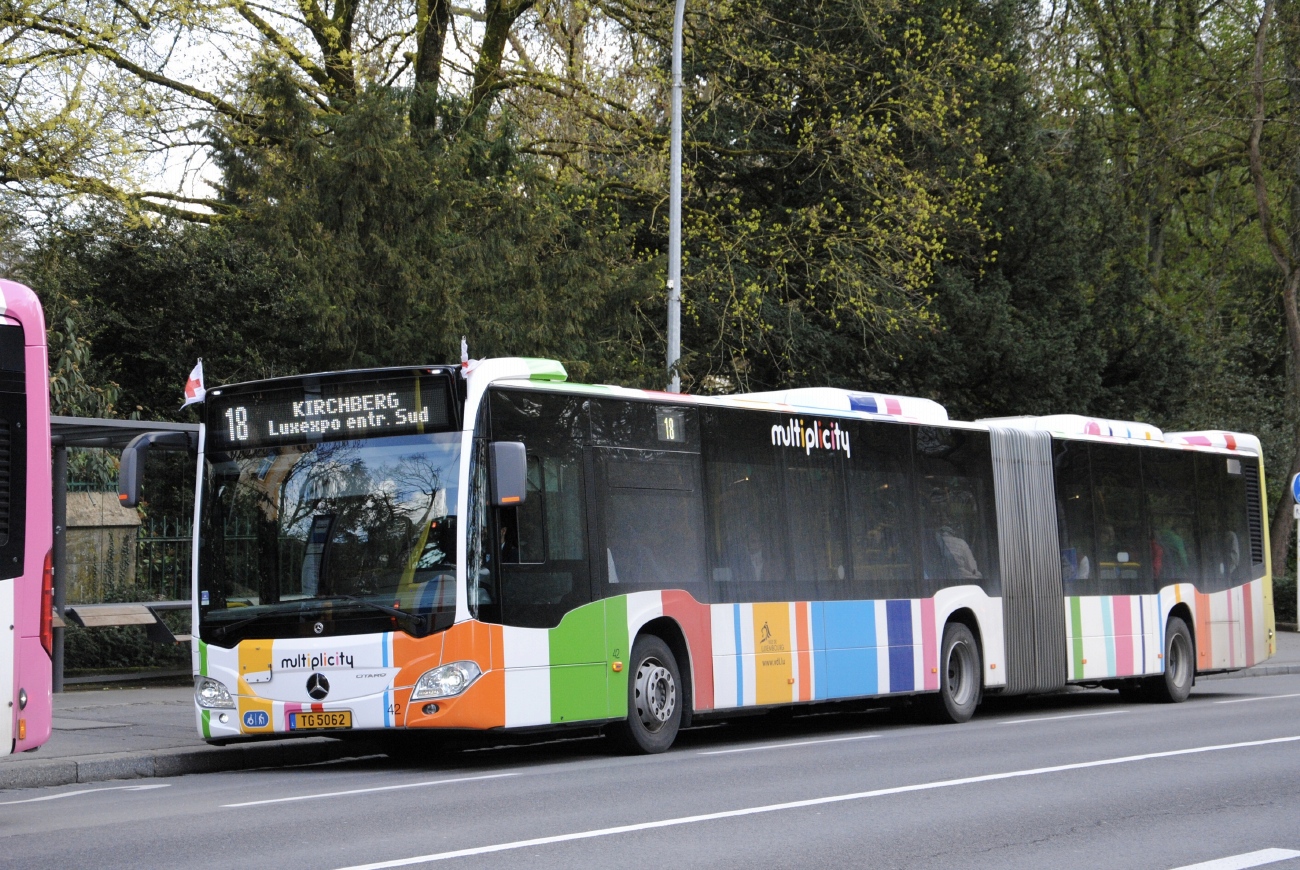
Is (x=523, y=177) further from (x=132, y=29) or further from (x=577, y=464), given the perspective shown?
(x=577, y=464)

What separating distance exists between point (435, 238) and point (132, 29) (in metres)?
5.06

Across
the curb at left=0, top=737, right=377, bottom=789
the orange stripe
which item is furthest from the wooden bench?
the orange stripe

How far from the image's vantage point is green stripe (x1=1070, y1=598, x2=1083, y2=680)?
59.7ft

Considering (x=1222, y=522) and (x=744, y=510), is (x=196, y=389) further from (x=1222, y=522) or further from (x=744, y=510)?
A: (x=1222, y=522)

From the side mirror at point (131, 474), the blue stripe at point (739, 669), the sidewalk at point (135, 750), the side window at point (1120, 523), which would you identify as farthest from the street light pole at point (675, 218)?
the side mirror at point (131, 474)

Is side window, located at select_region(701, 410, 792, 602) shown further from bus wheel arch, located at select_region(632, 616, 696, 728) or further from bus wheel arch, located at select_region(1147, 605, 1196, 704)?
bus wheel arch, located at select_region(1147, 605, 1196, 704)

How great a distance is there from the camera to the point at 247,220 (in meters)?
20.7

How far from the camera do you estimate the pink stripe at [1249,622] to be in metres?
21.3

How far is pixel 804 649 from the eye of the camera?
47.8 ft

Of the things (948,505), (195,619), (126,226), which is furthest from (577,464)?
(126,226)

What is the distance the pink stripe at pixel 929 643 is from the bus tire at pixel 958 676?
0.10 meters

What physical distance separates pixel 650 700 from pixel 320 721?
2.71m

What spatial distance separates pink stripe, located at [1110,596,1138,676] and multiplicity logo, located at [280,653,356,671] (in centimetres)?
1040

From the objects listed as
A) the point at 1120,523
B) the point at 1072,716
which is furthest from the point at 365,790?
the point at 1120,523
